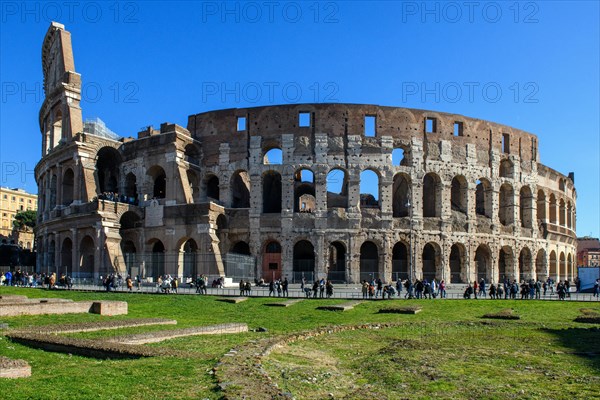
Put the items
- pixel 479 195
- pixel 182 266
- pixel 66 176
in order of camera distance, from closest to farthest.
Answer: pixel 182 266 → pixel 66 176 → pixel 479 195

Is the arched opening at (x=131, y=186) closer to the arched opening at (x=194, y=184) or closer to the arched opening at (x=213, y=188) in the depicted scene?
the arched opening at (x=194, y=184)

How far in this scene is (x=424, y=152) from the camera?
147 ft

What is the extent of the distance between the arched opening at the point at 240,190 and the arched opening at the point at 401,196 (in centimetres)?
1160

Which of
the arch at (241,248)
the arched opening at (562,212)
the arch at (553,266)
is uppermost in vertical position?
the arched opening at (562,212)

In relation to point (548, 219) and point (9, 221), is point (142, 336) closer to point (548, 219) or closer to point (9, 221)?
point (548, 219)

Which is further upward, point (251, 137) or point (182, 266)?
point (251, 137)

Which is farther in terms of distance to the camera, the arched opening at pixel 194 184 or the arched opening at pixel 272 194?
the arched opening at pixel 272 194

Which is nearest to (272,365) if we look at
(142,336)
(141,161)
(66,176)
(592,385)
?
(142,336)

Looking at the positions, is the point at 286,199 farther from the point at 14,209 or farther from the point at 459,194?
the point at 14,209

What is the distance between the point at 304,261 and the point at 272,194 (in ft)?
24.5

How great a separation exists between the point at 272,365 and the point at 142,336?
3.43 m

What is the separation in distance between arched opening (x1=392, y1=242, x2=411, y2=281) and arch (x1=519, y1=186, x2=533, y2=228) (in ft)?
39.0

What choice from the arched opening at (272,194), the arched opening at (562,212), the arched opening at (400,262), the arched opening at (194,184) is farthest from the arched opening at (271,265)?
the arched opening at (562,212)

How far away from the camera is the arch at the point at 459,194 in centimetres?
4594
